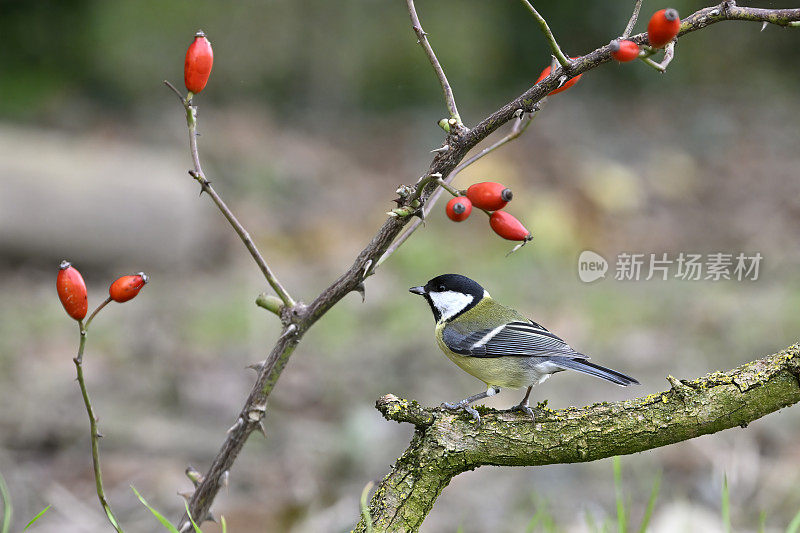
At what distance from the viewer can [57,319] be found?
15.9ft

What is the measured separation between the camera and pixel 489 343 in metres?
1.65

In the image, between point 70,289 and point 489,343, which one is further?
point 489,343

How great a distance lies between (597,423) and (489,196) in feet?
1.76

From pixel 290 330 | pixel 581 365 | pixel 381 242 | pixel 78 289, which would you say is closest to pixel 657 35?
pixel 381 242

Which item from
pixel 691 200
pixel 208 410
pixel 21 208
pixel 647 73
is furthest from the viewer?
pixel 647 73

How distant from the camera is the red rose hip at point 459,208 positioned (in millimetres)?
1234

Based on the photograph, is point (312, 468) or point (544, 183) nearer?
point (312, 468)

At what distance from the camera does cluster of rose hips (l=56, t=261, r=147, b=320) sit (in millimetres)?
1442

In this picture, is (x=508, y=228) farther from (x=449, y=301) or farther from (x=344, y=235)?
(x=344, y=235)

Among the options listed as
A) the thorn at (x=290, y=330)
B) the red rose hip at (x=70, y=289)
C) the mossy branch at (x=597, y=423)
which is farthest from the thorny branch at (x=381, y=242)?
the red rose hip at (x=70, y=289)

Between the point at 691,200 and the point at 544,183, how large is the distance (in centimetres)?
113

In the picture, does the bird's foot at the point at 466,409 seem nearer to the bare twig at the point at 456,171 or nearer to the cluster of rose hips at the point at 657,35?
the bare twig at the point at 456,171

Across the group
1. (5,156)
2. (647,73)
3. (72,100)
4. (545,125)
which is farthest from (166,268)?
(647,73)

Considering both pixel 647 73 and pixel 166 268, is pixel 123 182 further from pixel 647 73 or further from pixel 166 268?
pixel 647 73
